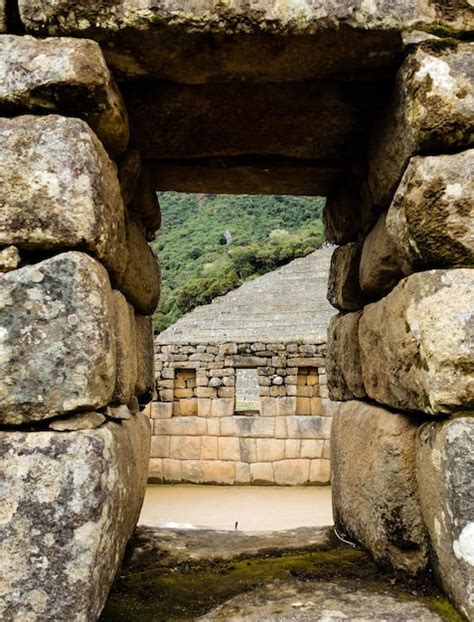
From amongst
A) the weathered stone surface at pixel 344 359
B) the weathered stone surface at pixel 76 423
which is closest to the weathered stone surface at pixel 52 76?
the weathered stone surface at pixel 76 423

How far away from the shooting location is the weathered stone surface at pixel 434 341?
176cm

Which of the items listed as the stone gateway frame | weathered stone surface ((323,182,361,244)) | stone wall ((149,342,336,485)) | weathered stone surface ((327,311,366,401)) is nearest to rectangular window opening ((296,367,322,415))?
stone wall ((149,342,336,485))

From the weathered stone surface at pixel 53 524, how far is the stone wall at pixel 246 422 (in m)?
7.48

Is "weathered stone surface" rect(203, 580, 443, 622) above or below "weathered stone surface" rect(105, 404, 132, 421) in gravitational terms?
below

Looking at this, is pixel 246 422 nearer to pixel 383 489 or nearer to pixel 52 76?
pixel 383 489

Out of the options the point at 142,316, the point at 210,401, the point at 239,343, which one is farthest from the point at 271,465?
the point at 142,316

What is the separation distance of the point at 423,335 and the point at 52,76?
4.86 feet

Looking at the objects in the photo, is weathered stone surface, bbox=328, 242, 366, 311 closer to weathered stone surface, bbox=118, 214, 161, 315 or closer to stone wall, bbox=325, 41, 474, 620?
stone wall, bbox=325, 41, 474, 620

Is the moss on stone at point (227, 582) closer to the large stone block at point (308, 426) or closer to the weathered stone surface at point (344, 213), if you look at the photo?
Answer: the weathered stone surface at point (344, 213)

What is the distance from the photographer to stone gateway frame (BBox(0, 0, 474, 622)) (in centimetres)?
167

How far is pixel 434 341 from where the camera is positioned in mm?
1806

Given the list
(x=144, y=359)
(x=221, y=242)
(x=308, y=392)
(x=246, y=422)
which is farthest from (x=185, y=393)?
(x=221, y=242)

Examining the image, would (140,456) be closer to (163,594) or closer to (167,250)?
(163,594)

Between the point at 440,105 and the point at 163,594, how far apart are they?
199 cm
